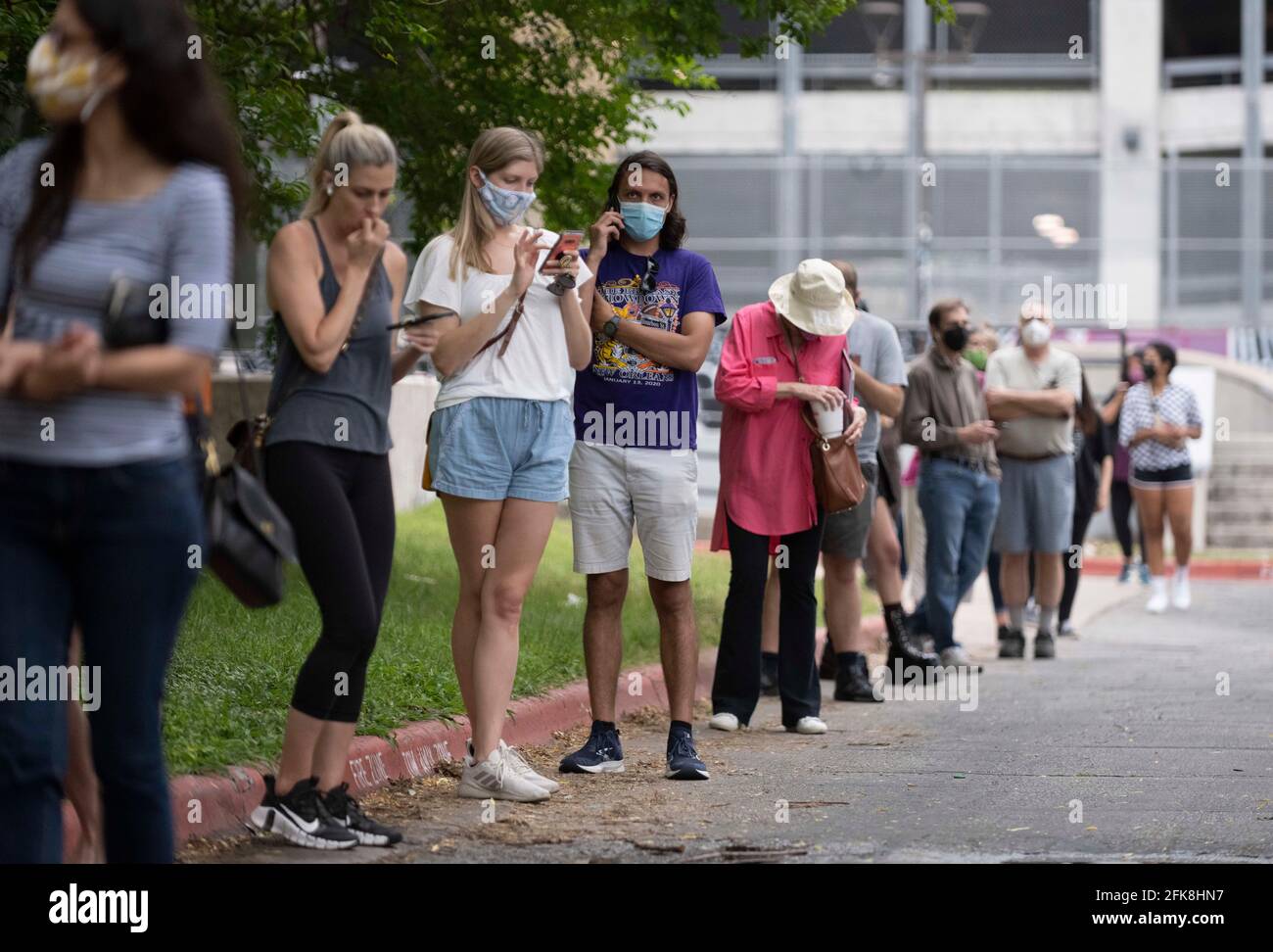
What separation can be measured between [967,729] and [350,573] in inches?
158

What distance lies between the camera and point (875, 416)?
968 centimetres

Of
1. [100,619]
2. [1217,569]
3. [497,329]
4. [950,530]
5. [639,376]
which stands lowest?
[1217,569]

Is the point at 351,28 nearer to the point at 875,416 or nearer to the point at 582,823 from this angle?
the point at 875,416

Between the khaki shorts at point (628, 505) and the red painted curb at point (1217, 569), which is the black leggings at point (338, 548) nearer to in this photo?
the khaki shorts at point (628, 505)

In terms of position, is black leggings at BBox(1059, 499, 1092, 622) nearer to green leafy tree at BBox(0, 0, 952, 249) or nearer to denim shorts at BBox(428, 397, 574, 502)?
green leafy tree at BBox(0, 0, 952, 249)

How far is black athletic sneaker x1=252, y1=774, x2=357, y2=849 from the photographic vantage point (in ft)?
17.6

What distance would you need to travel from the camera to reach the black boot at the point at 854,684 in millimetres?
9656

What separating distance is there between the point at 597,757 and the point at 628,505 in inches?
35.5

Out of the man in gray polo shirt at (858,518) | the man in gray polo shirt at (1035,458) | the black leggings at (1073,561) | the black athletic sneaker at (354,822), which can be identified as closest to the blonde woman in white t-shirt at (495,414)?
the black athletic sneaker at (354,822)

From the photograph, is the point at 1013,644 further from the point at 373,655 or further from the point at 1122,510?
the point at 1122,510

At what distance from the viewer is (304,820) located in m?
5.38

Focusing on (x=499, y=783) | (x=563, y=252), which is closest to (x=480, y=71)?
(x=563, y=252)

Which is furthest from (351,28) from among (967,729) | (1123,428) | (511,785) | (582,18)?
(1123,428)

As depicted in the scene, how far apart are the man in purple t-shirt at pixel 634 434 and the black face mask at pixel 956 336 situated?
3.96m
